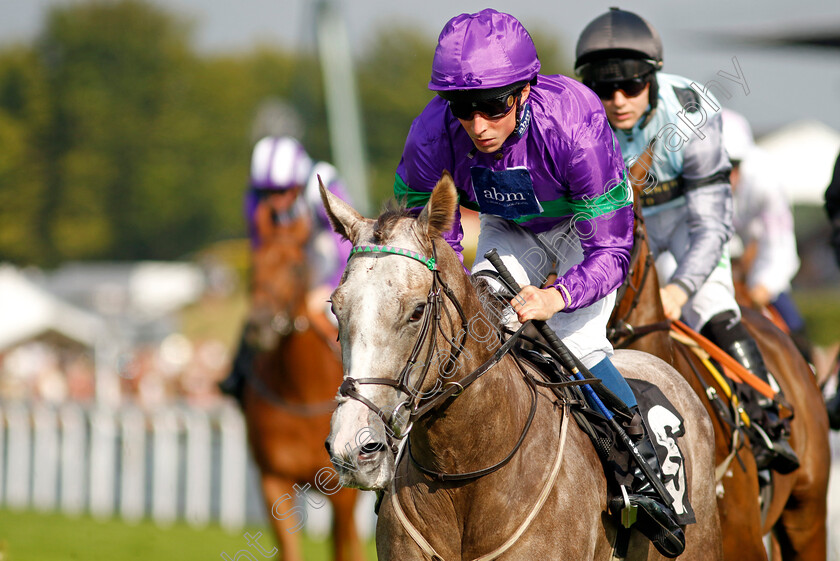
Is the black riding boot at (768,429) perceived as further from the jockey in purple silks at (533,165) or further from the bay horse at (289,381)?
the bay horse at (289,381)

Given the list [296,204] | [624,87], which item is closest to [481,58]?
[624,87]

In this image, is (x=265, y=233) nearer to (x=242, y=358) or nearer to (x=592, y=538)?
(x=242, y=358)

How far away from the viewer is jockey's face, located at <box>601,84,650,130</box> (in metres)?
5.12

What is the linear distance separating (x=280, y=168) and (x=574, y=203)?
14.8ft

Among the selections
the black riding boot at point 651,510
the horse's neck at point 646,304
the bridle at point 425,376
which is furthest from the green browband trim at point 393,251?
the horse's neck at point 646,304

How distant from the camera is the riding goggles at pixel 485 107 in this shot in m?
3.49

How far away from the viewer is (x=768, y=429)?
5.45m

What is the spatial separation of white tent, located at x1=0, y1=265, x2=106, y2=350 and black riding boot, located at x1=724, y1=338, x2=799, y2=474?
75.0 feet

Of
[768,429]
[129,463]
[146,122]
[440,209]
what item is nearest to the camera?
[440,209]

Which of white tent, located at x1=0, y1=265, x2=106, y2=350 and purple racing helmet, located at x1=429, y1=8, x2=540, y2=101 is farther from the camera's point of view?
white tent, located at x1=0, y1=265, x2=106, y2=350

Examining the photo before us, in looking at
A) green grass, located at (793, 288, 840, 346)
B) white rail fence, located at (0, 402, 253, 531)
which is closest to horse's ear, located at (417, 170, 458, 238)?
white rail fence, located at (0, 402, 253, 531)

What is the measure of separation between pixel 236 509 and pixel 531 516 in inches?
373

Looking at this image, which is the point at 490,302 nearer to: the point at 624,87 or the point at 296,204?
the point at 624,87

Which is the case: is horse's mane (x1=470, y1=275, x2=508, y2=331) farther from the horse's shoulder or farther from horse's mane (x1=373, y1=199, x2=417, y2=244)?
the horse's shoulder
